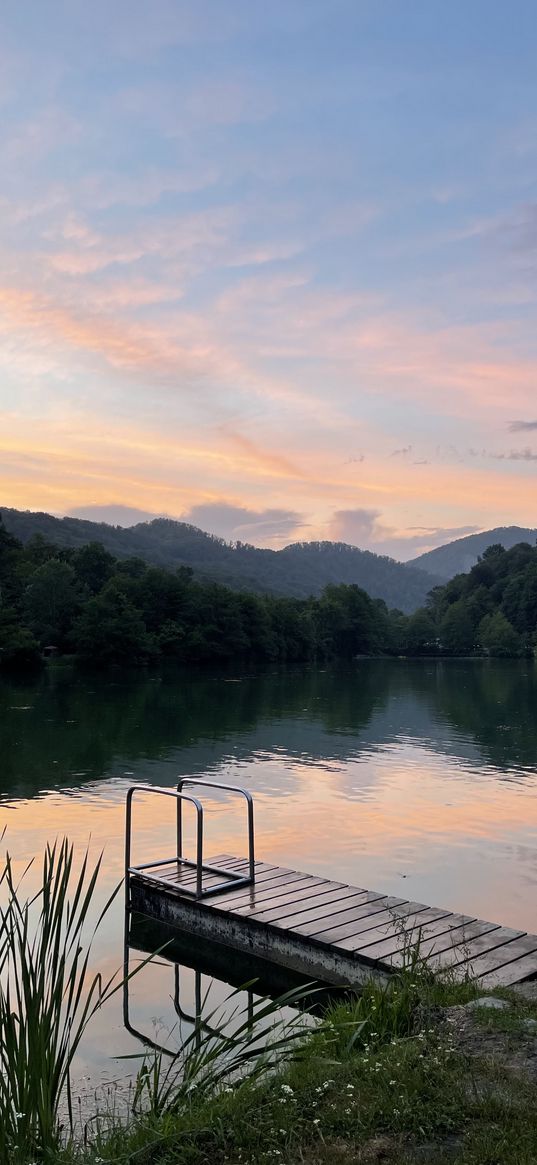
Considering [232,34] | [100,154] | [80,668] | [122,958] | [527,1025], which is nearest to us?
[527,1025]

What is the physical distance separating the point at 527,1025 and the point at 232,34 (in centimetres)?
1766

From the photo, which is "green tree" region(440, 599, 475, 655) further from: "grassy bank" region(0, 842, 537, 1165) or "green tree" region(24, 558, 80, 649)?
"grassy bank" region(0, 842, 537, 1165)

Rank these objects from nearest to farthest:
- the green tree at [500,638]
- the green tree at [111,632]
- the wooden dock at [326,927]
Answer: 1. the wooden dock at [326,927]
2. the green tree at [111,632]
3. the green tree at [500,638]

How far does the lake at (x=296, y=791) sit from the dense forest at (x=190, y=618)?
102 ft

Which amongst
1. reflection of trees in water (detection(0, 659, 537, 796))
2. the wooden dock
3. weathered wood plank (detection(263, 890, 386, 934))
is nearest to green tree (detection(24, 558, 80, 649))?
reflection of trees in water (detection(0, 659, 537, 796))

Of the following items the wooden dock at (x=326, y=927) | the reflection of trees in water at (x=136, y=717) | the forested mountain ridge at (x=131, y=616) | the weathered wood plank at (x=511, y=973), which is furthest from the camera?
the forested mountain ridge at (x=131, y=616)

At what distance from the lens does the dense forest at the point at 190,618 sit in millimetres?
71438

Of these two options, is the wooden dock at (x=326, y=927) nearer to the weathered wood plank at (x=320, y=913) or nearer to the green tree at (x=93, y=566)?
the weathered wood plank at (x=320, y=913)

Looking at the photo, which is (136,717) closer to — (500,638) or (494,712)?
(494,712)

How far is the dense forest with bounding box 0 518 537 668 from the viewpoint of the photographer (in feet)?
234

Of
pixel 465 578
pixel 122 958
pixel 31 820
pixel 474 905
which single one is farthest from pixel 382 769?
pixel 465 578

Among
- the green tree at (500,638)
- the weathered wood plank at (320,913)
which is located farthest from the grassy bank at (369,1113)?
the green tree at (500,638)

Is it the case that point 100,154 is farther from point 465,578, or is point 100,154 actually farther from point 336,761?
point 465,578

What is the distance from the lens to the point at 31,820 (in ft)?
46.9
